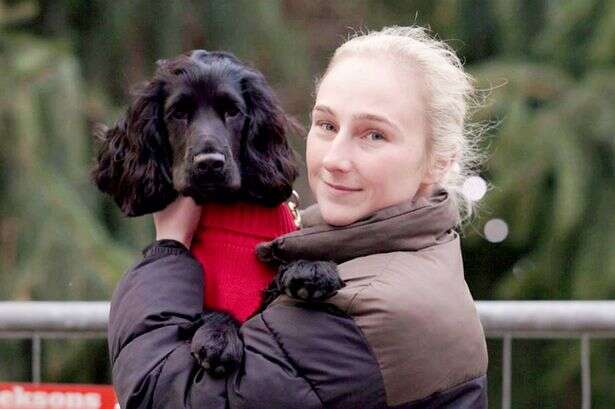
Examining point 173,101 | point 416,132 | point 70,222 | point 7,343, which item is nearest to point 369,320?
point 416,132

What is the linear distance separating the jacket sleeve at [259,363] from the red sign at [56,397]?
1.20m

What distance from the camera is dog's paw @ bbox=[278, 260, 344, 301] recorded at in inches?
74.9

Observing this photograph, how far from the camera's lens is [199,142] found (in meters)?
2.12

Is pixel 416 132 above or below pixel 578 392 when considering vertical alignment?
above

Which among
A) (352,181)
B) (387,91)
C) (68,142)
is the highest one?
(387,91)

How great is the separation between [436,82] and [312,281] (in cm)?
42

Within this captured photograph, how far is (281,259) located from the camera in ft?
6.70

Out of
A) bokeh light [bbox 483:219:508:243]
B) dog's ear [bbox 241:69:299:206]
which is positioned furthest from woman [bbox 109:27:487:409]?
bokeh light [bbox 483:219:508:243]

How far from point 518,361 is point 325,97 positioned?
2803 millimetres

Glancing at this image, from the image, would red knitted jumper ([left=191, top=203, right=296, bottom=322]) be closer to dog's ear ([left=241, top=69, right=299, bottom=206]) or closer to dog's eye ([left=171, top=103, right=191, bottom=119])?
dog's ear ([left=241, top=69, right=299, bottom=206])

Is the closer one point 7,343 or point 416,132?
point 416,132

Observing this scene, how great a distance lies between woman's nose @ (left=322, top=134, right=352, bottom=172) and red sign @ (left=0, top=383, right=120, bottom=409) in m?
1.39

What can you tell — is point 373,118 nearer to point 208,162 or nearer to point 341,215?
point 341,215

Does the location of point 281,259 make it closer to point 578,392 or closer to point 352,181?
point 352,181
